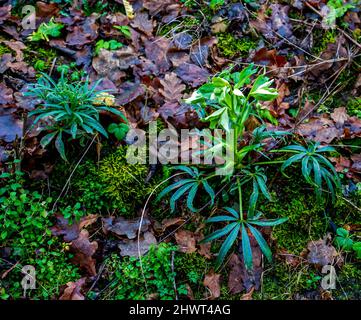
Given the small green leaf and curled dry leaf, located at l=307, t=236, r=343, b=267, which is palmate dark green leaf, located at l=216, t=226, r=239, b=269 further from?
the small green leaf

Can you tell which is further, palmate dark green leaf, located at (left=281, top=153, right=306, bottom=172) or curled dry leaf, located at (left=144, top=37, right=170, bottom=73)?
curled dry leaf, located at (left=144, top=37, right=170, bottom=73)

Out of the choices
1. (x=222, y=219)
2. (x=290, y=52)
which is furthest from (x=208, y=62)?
(x=222, y=219)

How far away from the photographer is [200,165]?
237cm

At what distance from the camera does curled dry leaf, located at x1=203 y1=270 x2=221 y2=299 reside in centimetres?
209

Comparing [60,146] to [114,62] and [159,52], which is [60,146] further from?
[159,52]

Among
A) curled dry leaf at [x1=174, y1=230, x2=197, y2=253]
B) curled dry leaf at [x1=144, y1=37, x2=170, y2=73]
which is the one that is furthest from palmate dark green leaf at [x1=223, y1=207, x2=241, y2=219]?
curled dry leaf at [x1=144, y1=37, x2=170, y2=73]

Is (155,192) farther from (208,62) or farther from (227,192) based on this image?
(208,62)

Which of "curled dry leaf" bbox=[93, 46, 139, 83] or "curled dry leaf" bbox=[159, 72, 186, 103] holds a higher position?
"curled dry leaf" bbox=[93, 46, 139, 83]

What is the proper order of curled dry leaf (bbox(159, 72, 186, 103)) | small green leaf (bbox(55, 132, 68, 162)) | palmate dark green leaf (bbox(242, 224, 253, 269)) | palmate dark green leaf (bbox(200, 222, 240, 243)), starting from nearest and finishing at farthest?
palmate dark green leaf (bbox(242, 224, 253, 269)) < palmate dark green leaf (bbox(200, 222, 240, 243)) < small green leaf (bbox(55, 132, 68, 162)) < curled dry leaf (bbox(159, 72, 186, 103))

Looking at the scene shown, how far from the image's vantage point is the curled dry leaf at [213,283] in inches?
82.2

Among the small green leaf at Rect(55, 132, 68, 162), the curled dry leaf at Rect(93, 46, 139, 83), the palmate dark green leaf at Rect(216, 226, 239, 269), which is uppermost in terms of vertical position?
the curled dry leaf at Rect(93, 46, 139, 83)

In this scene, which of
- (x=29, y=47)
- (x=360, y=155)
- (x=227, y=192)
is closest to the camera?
(x=227, y=192)

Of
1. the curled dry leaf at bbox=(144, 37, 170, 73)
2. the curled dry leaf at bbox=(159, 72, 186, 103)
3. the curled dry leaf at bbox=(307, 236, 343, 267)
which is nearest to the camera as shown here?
the curled dry leaf at bbox=(307, 236, 343, 267)
